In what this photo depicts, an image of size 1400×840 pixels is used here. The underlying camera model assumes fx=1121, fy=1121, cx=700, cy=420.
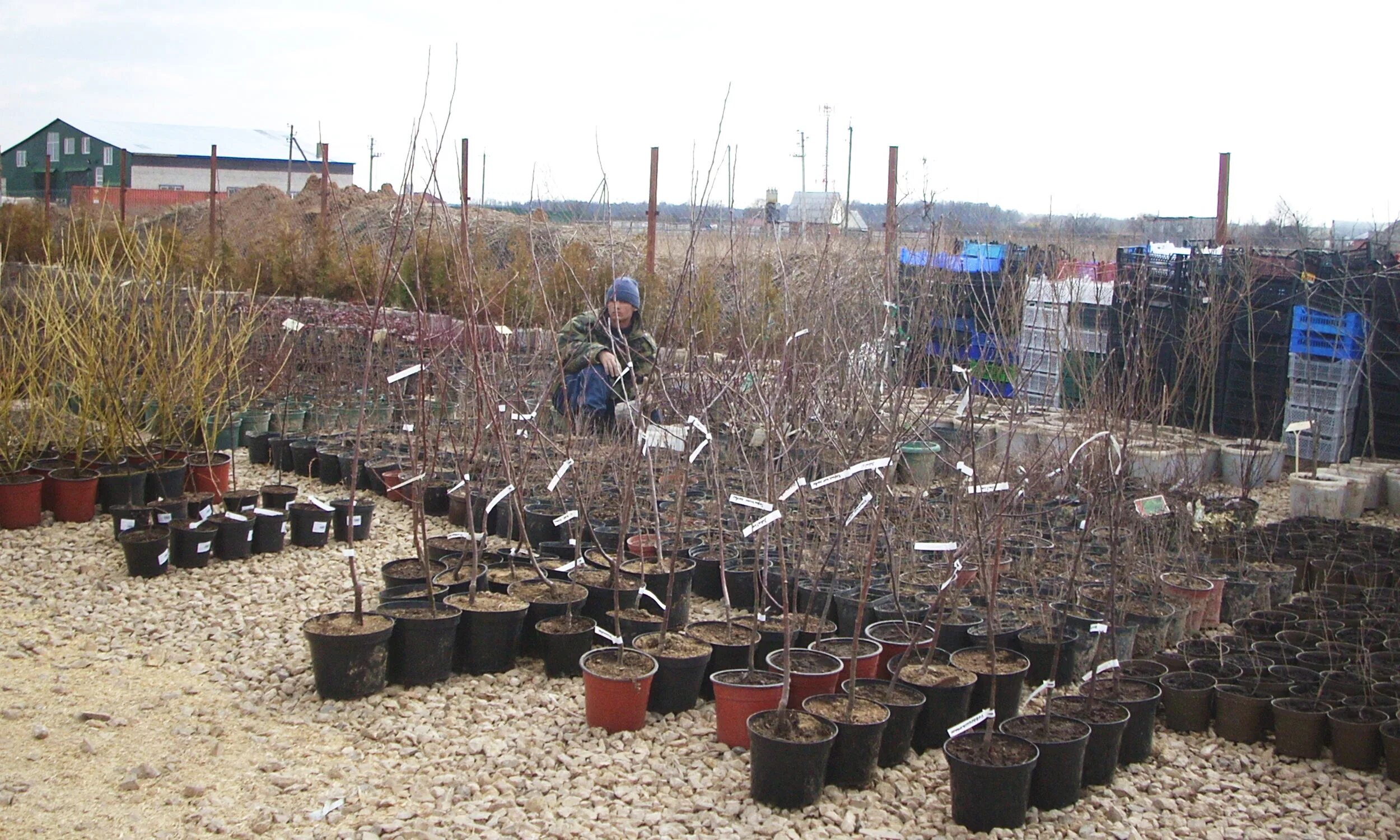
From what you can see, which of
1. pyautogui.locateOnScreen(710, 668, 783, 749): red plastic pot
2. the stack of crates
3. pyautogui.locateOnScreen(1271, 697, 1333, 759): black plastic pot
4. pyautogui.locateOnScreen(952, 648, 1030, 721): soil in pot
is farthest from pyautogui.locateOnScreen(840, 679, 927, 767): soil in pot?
the stack of crates

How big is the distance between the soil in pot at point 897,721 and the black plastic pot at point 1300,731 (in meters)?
1.16

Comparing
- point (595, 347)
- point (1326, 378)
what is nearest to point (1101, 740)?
point (595, 347)

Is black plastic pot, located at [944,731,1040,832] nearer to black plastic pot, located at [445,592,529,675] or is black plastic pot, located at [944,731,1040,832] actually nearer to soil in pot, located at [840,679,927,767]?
soil in pot, located at [840,679,927,767]

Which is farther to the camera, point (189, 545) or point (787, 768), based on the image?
point (189, 545)

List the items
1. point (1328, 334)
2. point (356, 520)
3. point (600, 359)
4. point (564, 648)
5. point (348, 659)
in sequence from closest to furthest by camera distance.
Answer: point (348, 659), point (564, 648), point (356, 520), point (600, 359), point (1328, 334)

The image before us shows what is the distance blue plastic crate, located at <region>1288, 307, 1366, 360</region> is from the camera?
699 centimetres

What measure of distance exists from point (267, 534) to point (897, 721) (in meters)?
3.09

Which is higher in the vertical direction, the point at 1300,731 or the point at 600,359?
the point at 600,359

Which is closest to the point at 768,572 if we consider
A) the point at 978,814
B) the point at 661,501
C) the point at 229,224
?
the point at 661,501

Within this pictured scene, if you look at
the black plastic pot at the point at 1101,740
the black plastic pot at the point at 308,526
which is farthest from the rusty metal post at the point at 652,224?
the black plastic pot at the point at 1101,740

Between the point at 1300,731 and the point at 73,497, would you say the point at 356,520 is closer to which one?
the point at 73,497

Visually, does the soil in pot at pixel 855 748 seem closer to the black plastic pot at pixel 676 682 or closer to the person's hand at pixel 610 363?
the black plastic pot at pixel 676 682

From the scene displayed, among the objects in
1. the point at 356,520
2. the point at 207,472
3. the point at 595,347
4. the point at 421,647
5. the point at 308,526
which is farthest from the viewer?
the point at 595,347

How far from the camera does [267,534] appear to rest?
16.3 feet
